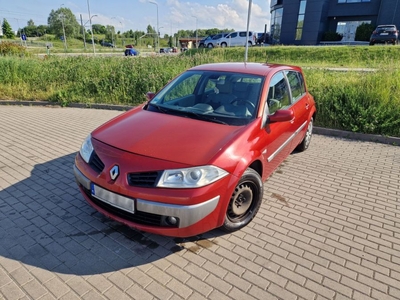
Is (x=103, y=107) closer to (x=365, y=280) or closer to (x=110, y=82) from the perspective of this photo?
(x=110, y=82)

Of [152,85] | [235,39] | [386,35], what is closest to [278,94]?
[152,85]

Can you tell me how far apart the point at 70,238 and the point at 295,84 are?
13.0ft

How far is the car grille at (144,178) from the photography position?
2.36 metres

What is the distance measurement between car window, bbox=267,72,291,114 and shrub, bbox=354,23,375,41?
1340 inches

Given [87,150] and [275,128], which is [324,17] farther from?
[87,150]

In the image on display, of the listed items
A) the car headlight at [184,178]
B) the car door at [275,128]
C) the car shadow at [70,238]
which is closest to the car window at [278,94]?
the car door at [275,128]

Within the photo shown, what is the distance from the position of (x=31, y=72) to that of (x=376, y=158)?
11.5 m

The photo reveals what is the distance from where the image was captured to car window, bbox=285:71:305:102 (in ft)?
14.0

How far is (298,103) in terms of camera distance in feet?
14.4

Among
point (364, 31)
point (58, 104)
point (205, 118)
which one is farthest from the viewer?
point (364, 31)

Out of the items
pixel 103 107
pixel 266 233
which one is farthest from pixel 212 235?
pixel 103 107

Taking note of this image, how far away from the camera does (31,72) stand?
1017 centimetres

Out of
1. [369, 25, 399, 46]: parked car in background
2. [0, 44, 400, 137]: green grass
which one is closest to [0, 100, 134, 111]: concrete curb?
[0, 44, 400, 137]: green grass

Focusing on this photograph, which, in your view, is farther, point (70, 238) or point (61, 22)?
point (61, 22)
